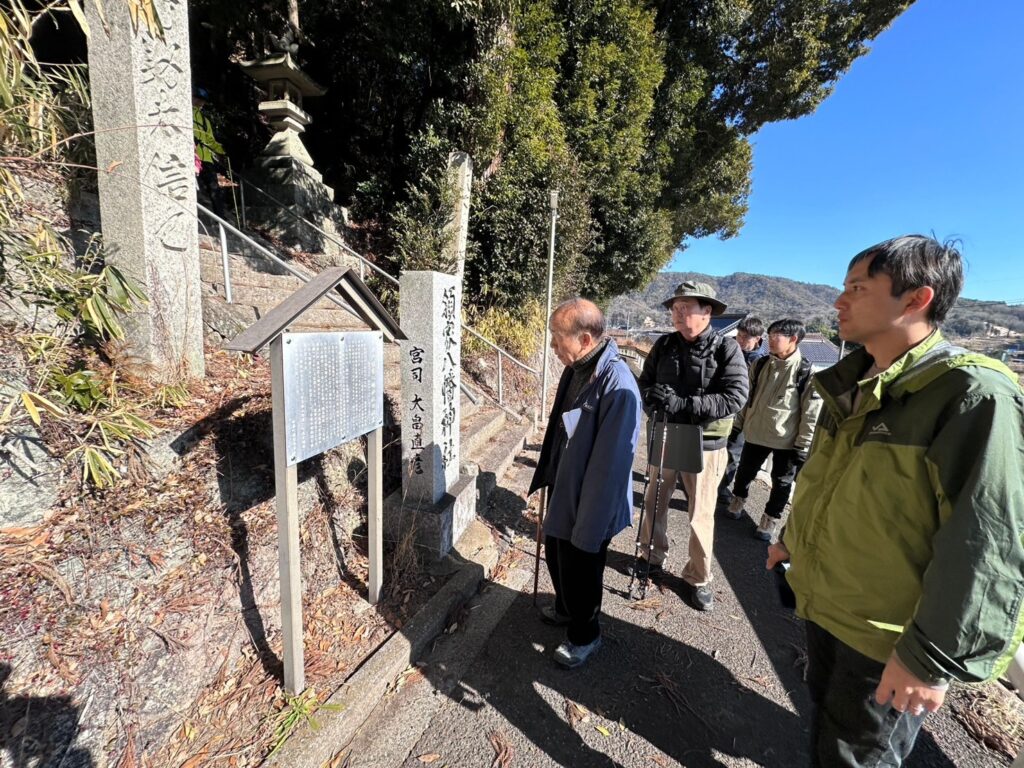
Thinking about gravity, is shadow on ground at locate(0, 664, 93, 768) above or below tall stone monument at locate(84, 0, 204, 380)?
below

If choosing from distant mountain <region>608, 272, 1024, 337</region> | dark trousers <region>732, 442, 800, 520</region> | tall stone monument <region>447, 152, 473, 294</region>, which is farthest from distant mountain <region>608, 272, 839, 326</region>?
dark trousers <region>732, 442, 800, 520</region>

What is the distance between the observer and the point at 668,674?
Result: 246 cm

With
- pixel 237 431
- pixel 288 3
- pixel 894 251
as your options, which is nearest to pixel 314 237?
pixel 288 3

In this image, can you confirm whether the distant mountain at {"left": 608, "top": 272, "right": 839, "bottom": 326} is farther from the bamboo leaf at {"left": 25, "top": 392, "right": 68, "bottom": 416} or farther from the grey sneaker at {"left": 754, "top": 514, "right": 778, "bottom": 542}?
the bamboo leaf at {"left": 25, "top": 392, "right": 68, "bottom": 416}

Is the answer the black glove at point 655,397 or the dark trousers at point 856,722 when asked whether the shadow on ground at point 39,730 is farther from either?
the black glove at point 655,397

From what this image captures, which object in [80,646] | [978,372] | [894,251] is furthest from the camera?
[80,646]

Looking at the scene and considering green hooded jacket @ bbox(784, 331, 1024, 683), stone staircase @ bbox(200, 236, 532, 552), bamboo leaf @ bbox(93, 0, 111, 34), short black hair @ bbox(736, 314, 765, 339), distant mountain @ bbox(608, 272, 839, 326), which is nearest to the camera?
green hooded jacket @ bbox(784, 331, 1024, 683)

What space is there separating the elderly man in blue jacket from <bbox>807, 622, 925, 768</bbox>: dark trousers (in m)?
0.98

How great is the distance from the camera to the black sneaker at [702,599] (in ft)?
9.80

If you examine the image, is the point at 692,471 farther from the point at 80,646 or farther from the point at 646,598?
the point at 80,646

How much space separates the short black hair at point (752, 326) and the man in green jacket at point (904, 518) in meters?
3.27

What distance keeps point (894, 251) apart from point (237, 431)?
3.20 metres

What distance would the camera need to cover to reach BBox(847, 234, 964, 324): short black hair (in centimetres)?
123

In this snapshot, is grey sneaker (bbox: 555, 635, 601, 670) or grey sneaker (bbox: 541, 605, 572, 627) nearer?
→ grey sneaker (bbox: 555, 635, 601, 670)
